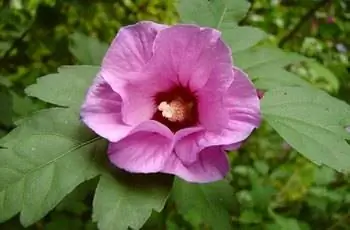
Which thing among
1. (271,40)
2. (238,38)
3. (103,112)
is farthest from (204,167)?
(271,40)

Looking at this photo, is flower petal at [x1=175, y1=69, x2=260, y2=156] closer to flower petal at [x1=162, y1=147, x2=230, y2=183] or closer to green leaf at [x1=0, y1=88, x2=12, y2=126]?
flower petal at [x1=162, y1=147, x2=230, y2=183]

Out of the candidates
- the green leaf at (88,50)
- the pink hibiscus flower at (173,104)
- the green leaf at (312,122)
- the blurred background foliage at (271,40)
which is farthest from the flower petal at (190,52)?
the green leaf at (88,50)

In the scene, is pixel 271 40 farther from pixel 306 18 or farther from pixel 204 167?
pixel 204 167

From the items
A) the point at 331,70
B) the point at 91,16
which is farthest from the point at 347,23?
the point at 91,16

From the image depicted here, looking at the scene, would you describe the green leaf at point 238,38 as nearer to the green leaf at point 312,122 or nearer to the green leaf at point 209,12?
the green leaf at point 209,12

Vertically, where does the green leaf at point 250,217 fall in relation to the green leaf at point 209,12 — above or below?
below

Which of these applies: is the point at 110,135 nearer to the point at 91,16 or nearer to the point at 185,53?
the point at 185,53

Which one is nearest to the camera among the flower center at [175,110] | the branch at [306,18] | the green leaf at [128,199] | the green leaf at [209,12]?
the green leaf at [128,199]
